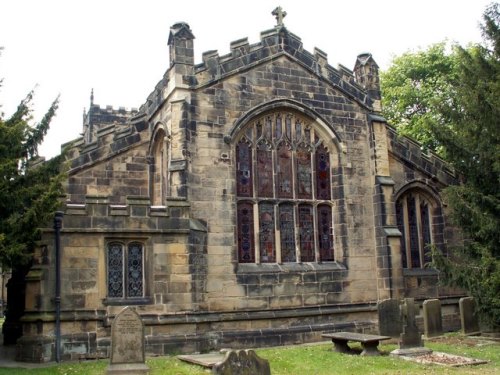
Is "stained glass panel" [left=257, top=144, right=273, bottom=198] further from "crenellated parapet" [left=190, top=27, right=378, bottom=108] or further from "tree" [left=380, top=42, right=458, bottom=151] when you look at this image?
"tree" [left=380, top=42, right=458, bottom=151]

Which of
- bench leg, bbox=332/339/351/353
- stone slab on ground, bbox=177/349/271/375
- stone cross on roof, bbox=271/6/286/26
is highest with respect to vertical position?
stone cross on roof, bbox=271/6/286/26

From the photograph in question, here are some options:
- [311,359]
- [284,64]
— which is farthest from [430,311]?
[284,64]

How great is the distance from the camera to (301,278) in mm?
17406

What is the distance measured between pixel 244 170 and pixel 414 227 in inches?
265

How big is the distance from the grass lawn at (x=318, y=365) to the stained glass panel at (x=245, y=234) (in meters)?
2.74

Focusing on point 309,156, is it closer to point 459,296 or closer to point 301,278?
point 301,278

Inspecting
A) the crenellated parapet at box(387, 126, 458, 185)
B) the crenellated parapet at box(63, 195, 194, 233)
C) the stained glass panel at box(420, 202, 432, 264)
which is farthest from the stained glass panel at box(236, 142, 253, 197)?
the stained glass panel at box(420, 202, 432, 264)

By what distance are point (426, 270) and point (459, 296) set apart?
1.52m

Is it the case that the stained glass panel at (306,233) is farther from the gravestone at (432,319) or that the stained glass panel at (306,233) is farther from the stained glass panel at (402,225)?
the stained glass panel at (402,225)

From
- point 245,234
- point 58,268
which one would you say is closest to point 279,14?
point 245,234

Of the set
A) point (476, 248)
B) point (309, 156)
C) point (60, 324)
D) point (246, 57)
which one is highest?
point (246, 57)

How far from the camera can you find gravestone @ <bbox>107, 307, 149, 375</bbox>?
1231 cm

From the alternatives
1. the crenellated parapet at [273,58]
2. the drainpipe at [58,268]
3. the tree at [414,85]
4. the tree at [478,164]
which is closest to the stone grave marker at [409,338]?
the tree at [478,164]

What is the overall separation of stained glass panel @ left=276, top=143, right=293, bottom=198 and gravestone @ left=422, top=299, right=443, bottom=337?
5.08m
